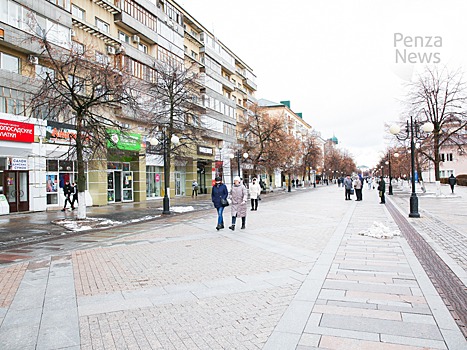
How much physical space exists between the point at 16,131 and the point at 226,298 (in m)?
17.8

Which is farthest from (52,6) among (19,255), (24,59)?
(19,255)

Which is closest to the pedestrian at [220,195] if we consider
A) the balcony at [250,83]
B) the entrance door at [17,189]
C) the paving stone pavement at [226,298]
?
the paving stone pavement at [226,298]

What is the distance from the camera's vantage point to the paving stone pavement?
146 inches

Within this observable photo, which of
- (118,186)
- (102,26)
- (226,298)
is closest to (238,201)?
(226,298)

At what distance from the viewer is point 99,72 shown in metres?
13.8

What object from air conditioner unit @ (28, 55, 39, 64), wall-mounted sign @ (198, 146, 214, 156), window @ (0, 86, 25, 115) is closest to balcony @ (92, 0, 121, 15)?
air conditioner unit @ (28, 55, 39, 64)

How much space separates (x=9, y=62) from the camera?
60.5ft

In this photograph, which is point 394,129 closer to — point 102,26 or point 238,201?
point 238,201

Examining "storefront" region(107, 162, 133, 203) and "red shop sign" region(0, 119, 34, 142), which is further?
"storefront" region(107, 162, 133, 203)

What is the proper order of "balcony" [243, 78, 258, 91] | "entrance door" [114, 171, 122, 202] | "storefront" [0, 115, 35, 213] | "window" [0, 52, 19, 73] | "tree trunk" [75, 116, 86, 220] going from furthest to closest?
"balcony" [243, 78, 258, 91] < "entrance door" [114, 171, 122, 202] < "window" [0, 52, 19, 73] < "storefront" [0, 115, 35, 213] < "tree trunk" [75, 116, 86, 220]

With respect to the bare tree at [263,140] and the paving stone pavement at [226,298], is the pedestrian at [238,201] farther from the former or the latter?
the bare tree at [263,140]

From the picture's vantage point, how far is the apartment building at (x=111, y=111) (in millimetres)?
18219

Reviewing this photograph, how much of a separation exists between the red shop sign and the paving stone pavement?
11.6 metres

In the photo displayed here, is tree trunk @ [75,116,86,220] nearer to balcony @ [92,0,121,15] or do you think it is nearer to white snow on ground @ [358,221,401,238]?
white snow on ground @ [358,221,401,238]
